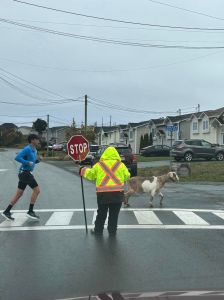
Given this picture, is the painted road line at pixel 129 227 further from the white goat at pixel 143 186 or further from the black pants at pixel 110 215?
the white goat at pixel 143 186

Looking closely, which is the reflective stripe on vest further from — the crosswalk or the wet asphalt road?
the crosswalk

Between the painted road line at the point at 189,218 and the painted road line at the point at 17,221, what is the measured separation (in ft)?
11.7

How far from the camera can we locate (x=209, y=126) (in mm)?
61188

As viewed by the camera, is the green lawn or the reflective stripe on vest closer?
the reflective stripe on vest

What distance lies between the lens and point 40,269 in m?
7.49

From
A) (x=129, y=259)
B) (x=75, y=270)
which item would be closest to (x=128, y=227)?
(x=129, y=259)

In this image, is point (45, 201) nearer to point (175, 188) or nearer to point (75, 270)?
point (175, 188)

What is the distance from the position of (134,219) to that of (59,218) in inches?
67.8

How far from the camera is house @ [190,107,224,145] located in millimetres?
58500

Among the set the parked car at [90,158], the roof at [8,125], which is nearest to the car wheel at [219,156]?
the parked car at [90,158]

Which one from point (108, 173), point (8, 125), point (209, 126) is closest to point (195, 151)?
point (209, 126)

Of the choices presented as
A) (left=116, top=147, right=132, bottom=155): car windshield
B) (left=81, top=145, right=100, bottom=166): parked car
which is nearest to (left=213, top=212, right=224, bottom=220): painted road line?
(left=116, top=147, right=132, bottom=155): car windshield

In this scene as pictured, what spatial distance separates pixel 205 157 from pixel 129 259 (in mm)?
34878

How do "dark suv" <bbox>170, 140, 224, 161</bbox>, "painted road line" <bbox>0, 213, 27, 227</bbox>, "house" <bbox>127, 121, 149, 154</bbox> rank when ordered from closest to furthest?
"painted road line" <bbox>0, 213, 27, 227</bbox>
"dark suv" <bbox>170, 140, 224, 161</bbox>
"house" <bbox>127, 121, 149, 154</bbox>
